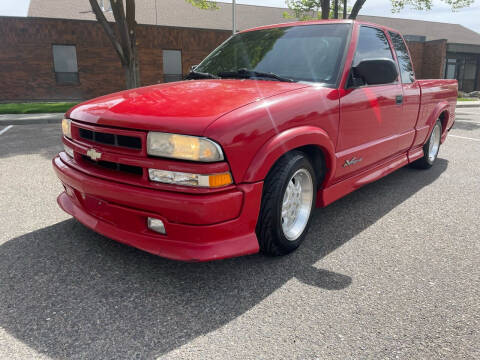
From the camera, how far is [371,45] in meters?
3.76

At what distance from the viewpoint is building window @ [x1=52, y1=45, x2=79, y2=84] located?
819 inches

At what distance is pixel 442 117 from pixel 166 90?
445cm

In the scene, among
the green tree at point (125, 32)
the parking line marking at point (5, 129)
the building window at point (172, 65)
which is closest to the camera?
the parking line marking at point (5, 129)

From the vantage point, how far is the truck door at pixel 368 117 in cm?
318

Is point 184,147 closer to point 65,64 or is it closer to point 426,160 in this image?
point 426,160

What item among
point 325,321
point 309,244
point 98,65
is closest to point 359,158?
point 309,244

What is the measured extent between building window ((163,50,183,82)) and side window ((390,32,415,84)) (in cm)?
1987

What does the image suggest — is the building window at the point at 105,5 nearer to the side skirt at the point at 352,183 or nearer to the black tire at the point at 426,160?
the black tire at the point at 426,160

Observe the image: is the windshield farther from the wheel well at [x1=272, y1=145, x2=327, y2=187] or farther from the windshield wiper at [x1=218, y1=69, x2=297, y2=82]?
the wheel well at [x1=272, y1=145, x2=327, y2=187]

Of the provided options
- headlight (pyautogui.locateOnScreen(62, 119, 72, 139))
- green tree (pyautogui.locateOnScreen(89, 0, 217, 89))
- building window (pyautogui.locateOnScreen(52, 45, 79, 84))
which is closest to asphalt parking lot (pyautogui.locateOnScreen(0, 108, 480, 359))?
headlight (pyautogui.locateOnScreen(62, 119, 72, 139))

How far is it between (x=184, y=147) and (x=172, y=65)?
22471mm

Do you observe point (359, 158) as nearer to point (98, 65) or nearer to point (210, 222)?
point (210, 222)

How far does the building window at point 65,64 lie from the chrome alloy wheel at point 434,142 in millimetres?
20318

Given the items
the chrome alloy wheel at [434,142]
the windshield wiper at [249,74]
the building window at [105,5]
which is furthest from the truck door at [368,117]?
the building window at [105,5]
